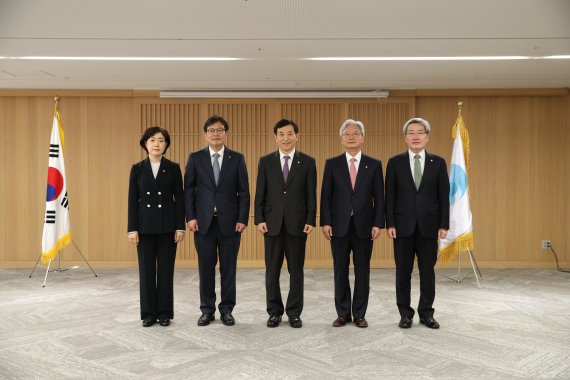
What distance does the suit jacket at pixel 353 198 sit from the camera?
4.14 m

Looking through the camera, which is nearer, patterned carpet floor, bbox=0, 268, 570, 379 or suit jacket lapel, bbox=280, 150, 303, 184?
patterned carpet floor, bbox=0, 268, 570, 379

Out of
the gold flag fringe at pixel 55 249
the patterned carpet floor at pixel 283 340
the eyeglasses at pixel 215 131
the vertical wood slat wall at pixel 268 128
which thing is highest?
the vertical wood slat wall at pixel 268 128

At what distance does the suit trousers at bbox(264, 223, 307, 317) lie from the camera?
423 centimetres

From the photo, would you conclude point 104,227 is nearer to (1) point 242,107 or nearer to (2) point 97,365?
(1) point 242,107

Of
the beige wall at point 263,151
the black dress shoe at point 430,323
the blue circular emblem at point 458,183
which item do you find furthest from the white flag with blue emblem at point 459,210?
the black dress shoe at point 430,323

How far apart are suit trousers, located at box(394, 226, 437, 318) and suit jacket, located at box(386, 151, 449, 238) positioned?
82 millimetres

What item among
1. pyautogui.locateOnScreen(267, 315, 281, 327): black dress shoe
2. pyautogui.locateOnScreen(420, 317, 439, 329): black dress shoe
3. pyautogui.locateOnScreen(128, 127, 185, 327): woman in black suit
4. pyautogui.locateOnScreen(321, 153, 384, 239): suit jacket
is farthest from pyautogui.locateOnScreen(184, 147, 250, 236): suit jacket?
pyautogui.locateOnScreen(420, 317, 439, 329): black dress shoe

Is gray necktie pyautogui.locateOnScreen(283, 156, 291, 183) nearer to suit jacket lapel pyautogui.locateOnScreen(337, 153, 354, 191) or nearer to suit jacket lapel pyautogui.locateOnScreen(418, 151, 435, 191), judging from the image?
suit jacket lapel pyautogui.locateOnScreen(337, 153, 354, 191)

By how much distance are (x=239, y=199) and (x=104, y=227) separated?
158 inches

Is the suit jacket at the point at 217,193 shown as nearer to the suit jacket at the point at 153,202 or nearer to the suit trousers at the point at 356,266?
the suit jacket at the point at 153,202

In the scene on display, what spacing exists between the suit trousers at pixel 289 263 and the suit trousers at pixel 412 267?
0.78 meters

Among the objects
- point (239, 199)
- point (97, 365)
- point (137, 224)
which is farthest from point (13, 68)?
point (97, 365)

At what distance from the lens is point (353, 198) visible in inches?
163

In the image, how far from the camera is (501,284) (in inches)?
249
